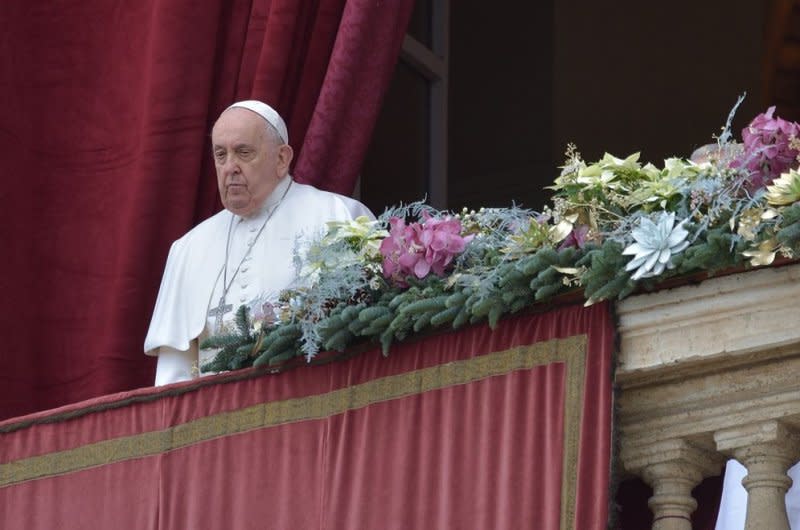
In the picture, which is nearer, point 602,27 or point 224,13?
point 224,13

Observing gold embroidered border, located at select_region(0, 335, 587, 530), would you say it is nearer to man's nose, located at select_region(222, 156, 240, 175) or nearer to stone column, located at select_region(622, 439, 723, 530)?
stone column, located at select_region(622, 439, 723, 530)

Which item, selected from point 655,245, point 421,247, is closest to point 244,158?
point 421,247

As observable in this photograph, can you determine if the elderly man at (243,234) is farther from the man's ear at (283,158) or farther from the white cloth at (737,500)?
the white cloth at (737,500)

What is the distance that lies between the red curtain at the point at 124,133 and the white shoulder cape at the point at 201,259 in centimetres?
42

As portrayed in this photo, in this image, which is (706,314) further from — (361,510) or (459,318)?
(361,510)

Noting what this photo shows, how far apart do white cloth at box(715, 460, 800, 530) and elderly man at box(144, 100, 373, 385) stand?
1.38 meters

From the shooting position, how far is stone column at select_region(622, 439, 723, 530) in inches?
210

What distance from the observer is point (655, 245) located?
5188 mm

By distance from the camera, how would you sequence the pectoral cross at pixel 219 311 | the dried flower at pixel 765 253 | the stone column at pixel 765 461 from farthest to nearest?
the pectoral cross at pixel 219 311, the stone column at pixel 765 461, the dried flower at pixel 765 253

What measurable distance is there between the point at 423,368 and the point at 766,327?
2.98 feet

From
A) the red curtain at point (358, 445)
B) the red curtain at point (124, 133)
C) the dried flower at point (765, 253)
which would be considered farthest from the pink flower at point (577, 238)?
the red curtain at point (124, 133)

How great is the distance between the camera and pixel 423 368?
566cm

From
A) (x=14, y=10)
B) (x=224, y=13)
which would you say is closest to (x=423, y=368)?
(x=224, y=13)

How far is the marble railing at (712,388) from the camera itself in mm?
5164
